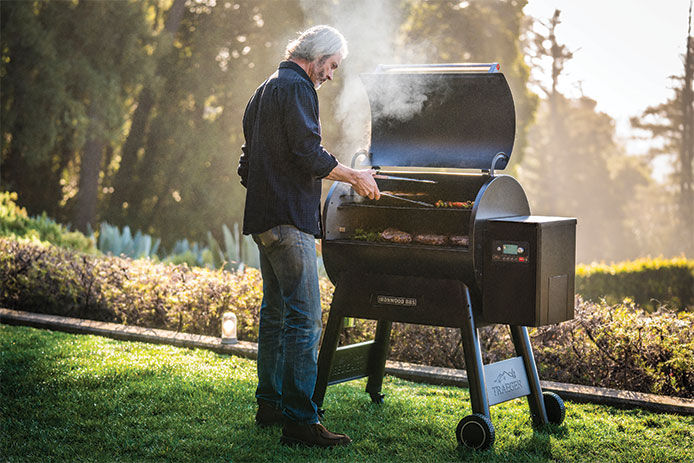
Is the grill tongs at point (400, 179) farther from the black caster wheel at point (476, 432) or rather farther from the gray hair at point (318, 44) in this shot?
the black caster wheel at point (476, 432)

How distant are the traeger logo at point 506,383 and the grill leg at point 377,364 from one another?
83 cm

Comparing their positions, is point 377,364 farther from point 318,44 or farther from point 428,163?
point 318,44

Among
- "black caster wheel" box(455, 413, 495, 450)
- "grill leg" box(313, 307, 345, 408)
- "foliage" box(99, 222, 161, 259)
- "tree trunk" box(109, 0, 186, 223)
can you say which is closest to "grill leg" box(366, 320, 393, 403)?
"grill leg" box(313, 307, 345, 408)

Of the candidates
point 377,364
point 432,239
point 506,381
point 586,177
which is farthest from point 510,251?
point 586,177

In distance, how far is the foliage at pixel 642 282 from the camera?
915 cm

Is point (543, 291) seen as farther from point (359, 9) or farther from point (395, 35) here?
point (395, 35)

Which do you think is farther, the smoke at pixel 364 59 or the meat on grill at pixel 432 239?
the smoke at pixel 364 59

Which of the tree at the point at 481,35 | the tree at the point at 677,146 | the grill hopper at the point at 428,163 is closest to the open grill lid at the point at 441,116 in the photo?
the grill hopper at the point at 428,163

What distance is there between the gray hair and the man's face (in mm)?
20

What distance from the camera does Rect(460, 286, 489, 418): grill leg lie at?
365 cm

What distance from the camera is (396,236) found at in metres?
3.98

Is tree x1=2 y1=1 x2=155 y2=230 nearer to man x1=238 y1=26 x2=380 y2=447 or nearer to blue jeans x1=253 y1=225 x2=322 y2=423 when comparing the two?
man x1=238 y1=26 x2=380 y2=447

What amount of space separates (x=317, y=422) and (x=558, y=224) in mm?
1481

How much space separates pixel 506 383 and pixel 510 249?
70 centimetres
